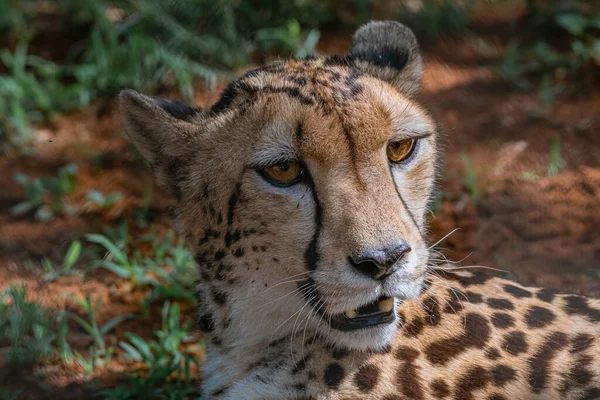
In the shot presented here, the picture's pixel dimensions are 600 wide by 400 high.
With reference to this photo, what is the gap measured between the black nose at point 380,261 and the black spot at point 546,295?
733 millimetres

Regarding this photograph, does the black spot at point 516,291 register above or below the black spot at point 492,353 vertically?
above

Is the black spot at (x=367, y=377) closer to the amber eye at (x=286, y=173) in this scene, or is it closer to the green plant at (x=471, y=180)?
the amber eye at (x=286, y=173)

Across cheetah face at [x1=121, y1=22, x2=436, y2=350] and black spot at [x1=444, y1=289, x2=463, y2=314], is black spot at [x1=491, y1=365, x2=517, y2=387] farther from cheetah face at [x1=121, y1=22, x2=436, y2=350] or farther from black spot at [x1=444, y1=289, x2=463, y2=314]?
cheetah face at [x1=121, y1=22, x2=436, y2=350]

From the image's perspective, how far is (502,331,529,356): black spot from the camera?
102 inches

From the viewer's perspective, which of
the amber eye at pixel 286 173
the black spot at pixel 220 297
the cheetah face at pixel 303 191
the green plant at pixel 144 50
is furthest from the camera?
the green plant at pixel 144 50

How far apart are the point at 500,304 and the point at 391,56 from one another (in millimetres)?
873

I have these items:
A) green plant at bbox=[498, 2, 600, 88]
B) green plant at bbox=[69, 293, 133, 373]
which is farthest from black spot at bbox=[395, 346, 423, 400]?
green plant at bbox=[498, 2, 600, 88]

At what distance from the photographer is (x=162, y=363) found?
11.4ft

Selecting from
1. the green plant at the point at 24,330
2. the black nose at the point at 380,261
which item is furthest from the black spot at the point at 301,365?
the green plant at the point at 24,330

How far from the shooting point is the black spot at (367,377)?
2.48 meters

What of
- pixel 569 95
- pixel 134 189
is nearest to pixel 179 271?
pixel 134 189

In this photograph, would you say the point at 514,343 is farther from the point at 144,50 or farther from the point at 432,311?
the point at 144,50

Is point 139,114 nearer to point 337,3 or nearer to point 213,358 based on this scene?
point 213,358

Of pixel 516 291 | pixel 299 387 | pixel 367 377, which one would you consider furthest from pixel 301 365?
pixel 516 291
